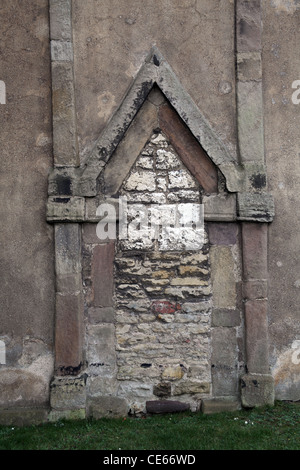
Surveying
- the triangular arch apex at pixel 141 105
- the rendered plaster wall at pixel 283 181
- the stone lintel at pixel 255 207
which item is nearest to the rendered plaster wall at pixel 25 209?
the triangular arch apex at pixel 141 105

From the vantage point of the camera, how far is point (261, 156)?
14.1 ft

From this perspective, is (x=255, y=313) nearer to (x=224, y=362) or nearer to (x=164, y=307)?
(x=224, y=362)

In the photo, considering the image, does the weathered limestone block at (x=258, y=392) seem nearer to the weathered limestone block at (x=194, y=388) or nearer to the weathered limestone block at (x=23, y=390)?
the weathered limestone block at (x=194, y=388)

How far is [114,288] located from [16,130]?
194cm

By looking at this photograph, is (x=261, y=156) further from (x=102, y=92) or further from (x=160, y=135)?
(x=102, y=92)

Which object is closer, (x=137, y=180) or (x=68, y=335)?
(x=68, y=335)

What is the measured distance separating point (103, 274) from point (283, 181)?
7.04 feet

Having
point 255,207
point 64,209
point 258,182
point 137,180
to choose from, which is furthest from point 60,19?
point 255,207

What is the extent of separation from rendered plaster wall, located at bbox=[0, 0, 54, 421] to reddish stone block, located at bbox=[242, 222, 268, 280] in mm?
2011

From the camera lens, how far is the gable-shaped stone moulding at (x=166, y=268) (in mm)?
4215

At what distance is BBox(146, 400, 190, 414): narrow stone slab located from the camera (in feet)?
13.8

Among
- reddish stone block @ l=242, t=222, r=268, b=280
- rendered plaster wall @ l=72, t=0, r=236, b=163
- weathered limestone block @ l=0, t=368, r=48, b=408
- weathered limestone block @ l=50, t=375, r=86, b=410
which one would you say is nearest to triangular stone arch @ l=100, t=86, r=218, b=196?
rendered plaster wall @ l=72, t=0, r=236, b=163

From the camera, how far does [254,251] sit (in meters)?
4.24
